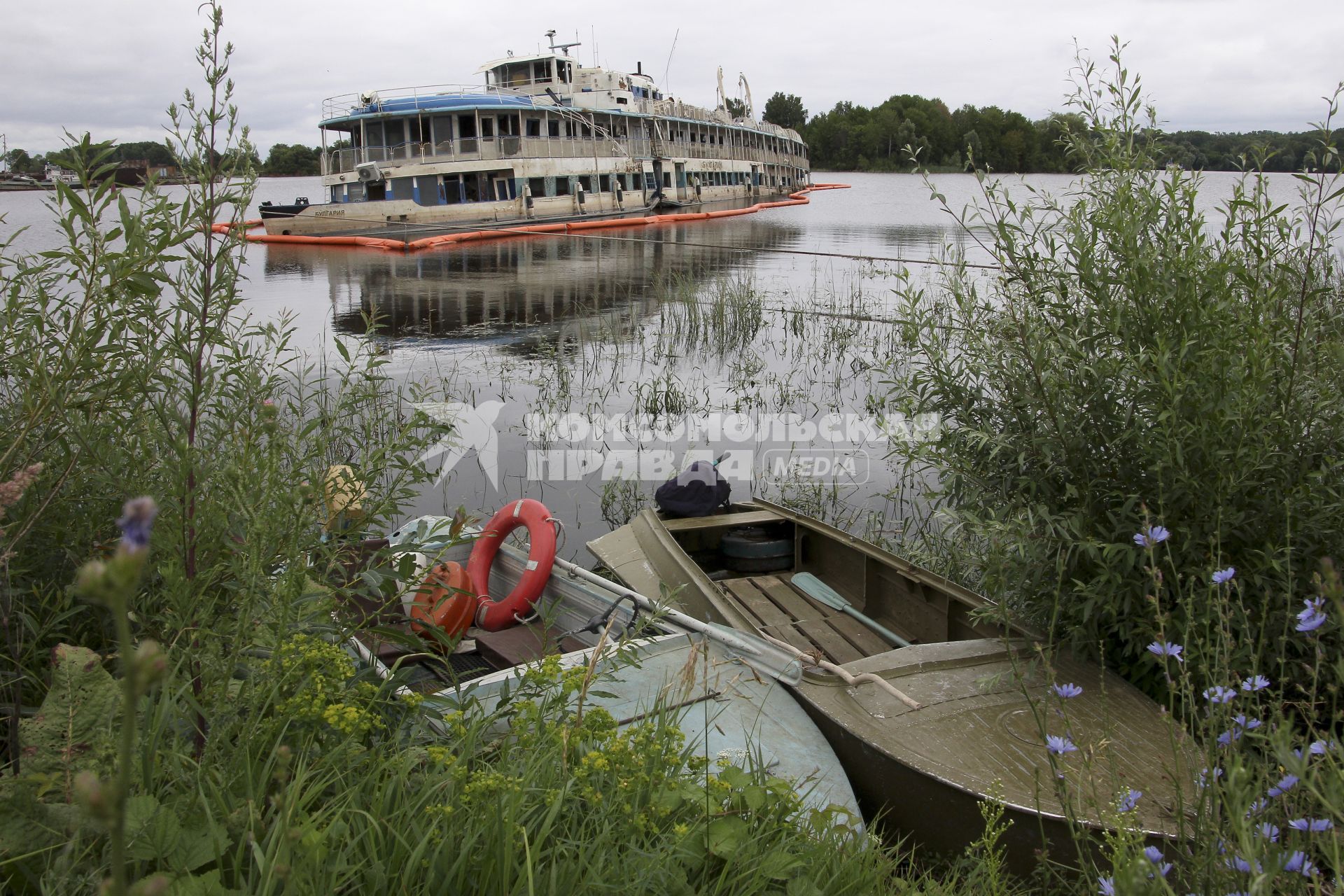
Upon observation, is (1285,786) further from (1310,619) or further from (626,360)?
(626,360)

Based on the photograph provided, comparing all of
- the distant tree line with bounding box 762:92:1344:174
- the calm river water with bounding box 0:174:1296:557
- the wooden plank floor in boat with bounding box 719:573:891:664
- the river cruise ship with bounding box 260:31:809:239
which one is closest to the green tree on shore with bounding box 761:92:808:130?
the distant tree line with bounding box 762:92:1344:174

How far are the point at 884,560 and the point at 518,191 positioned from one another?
1325 inches

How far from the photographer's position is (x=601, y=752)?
2.63 metres

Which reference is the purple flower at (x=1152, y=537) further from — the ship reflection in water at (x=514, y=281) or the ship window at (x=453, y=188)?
the ship window at (x=453, y=188)

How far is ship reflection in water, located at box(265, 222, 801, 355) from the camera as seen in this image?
17.0 metres

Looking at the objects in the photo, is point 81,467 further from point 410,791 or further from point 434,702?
point 410,791

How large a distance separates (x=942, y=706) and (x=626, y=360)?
10.7m

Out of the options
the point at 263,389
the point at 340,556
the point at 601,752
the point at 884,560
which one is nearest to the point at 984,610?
the point at 884,560

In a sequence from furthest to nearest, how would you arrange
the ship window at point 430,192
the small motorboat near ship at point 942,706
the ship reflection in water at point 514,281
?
the ship window at point 430,192, the ship reflection in water at point 514,281, the small motorboat near ship at point 942,706

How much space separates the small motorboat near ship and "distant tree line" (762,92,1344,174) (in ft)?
7.85

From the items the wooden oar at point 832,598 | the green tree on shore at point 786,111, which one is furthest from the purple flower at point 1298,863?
the green tree on shore at point 786,111

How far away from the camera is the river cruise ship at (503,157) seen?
33562mm

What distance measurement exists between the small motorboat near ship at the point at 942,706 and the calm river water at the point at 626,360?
3.47ft

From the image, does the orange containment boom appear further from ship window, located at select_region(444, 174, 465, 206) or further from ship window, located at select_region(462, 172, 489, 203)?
ship window, located at select_region(444, 174, 465, 206)
